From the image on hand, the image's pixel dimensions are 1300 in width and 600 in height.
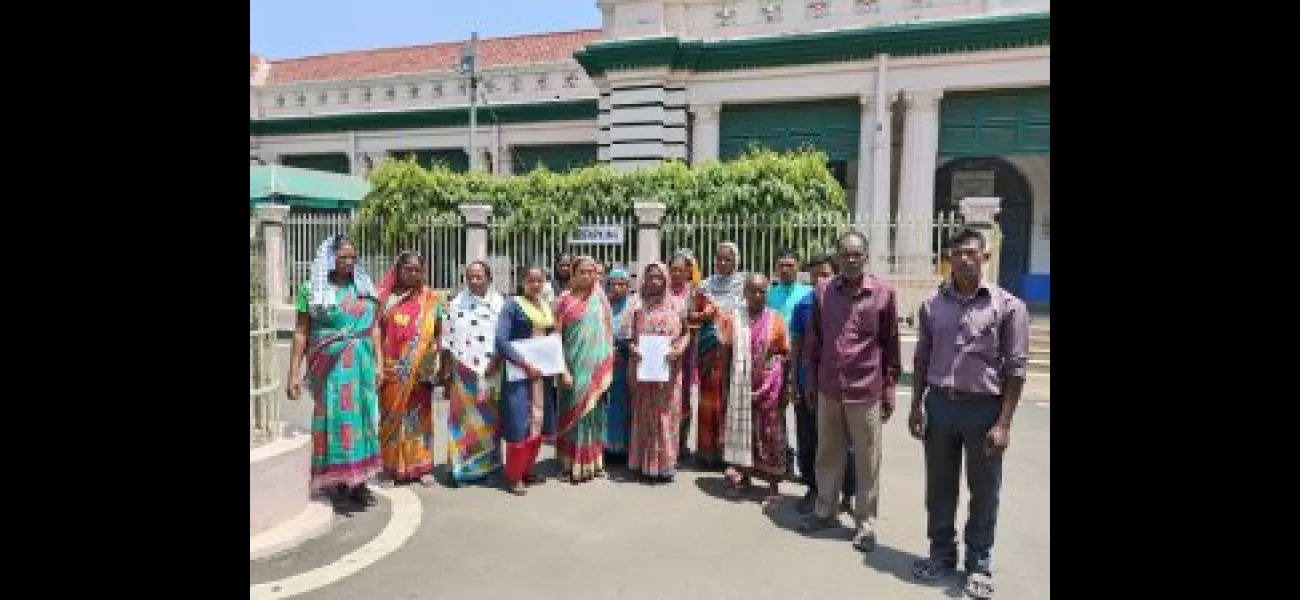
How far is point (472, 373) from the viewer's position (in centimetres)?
458

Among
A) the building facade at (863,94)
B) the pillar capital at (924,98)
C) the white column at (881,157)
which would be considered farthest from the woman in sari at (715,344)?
the pillar capital at (924,98)

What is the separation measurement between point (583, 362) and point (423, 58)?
18.4m

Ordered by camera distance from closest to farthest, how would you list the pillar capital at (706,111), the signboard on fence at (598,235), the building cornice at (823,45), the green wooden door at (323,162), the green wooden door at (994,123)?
the signboard on fence at (598,235), the building cornice at (823,45), the green wooden door at (994,123), the pillar capital at (706,111), the green wooden door at (323,162)

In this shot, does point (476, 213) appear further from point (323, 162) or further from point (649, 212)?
point (323, 162)

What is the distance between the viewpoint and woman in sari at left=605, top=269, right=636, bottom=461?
511cm

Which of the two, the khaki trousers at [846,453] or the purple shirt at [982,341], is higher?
the purple shirt at [982,341]

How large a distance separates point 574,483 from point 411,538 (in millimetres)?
1220

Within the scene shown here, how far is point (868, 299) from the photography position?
3.65 m

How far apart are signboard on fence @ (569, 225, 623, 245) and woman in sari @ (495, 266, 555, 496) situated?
217 inches

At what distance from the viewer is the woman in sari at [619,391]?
16.8ft

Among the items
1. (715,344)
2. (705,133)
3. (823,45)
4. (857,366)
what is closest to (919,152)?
(823,45)

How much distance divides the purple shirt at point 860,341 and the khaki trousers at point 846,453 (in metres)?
0.09

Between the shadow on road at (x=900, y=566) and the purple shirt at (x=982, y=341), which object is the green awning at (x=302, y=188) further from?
the purple shirt at (x=982, y=341)

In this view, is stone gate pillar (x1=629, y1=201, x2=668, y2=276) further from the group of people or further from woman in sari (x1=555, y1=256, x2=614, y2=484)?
woman in sari (x1=555, y1=256, x2=614, y2=484)
